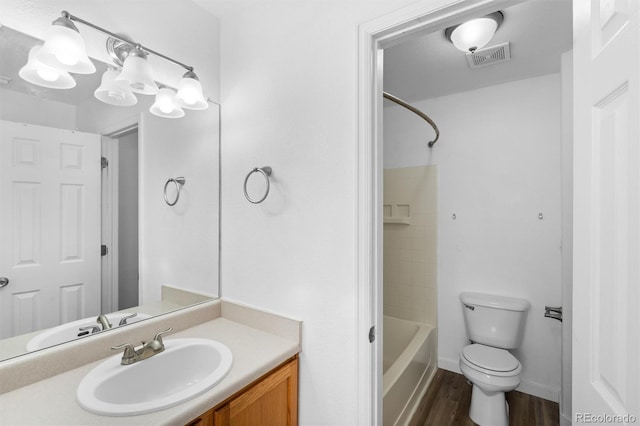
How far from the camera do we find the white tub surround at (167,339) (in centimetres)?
83

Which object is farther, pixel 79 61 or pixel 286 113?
pixel 286 113

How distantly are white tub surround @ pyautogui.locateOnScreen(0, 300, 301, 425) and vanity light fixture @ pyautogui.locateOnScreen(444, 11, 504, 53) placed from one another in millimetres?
1664

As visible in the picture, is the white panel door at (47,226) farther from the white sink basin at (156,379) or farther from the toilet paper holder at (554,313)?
the toilet paper holder at (554,313)

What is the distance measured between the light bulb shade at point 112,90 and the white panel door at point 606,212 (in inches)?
59.2

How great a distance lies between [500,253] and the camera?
2.38 metres

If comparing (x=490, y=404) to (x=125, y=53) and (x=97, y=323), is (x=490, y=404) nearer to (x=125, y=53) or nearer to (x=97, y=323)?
(x=97, y=323)

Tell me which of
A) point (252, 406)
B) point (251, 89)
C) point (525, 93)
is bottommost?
point (252, 406)

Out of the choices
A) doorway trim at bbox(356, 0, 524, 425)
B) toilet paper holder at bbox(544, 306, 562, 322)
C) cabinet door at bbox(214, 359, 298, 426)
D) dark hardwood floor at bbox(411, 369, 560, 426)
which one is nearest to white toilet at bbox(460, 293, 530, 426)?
dark hardwood floor at bbox(411, 369, 560, 426)

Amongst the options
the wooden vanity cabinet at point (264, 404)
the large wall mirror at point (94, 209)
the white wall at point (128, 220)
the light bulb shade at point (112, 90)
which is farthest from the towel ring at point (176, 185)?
the wooden vanity cabinet at point (264, 404)

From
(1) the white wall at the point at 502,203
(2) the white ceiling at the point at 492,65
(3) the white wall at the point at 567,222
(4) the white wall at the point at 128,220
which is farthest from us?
(1) the white wall at the point at 502,203

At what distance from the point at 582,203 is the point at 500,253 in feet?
6.26

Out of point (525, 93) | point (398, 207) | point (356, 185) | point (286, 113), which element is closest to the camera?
point (356, 185)

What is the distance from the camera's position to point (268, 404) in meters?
1.16

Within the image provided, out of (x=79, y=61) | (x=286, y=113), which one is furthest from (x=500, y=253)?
(x=79, y=61)
